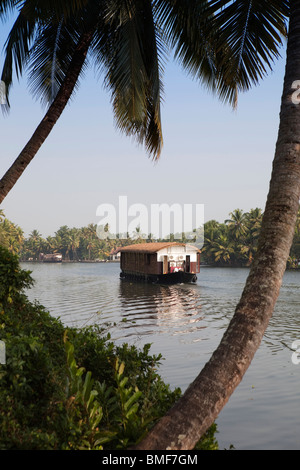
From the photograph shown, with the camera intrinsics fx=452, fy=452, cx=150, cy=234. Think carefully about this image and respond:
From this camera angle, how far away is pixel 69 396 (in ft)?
13.0

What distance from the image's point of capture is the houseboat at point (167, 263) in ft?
136

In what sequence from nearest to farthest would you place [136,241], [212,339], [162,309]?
[212,339] < [162,309] < [136,241]

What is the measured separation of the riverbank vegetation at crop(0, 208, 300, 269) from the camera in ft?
269

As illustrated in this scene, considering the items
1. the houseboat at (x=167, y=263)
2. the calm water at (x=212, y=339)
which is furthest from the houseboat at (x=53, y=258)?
the calm water at (x=212, y=339)

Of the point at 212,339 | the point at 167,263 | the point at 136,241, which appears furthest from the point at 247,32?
the point at 136,241

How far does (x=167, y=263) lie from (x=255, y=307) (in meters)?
37.9

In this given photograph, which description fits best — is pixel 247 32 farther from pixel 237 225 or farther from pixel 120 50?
pixel 237 225

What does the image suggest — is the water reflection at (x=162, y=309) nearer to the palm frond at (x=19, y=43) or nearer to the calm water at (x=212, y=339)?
the calm water at (x=212, y=339)

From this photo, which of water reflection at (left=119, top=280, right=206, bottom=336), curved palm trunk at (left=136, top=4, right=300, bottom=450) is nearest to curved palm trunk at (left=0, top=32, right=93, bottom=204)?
curved palm trunk at (left=136, top=4, right=300, bottom=450)

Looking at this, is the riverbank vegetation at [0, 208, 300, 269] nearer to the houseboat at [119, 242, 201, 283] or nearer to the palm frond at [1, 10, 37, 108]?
the houseboat at [119, 242, 201, 283]

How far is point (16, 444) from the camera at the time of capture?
3754mm

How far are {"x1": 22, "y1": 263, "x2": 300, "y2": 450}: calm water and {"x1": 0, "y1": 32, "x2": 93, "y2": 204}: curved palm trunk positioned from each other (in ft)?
10.9

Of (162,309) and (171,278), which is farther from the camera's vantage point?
(171,278)

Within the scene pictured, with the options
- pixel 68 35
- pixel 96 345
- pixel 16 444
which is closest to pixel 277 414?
pixel 96 345
